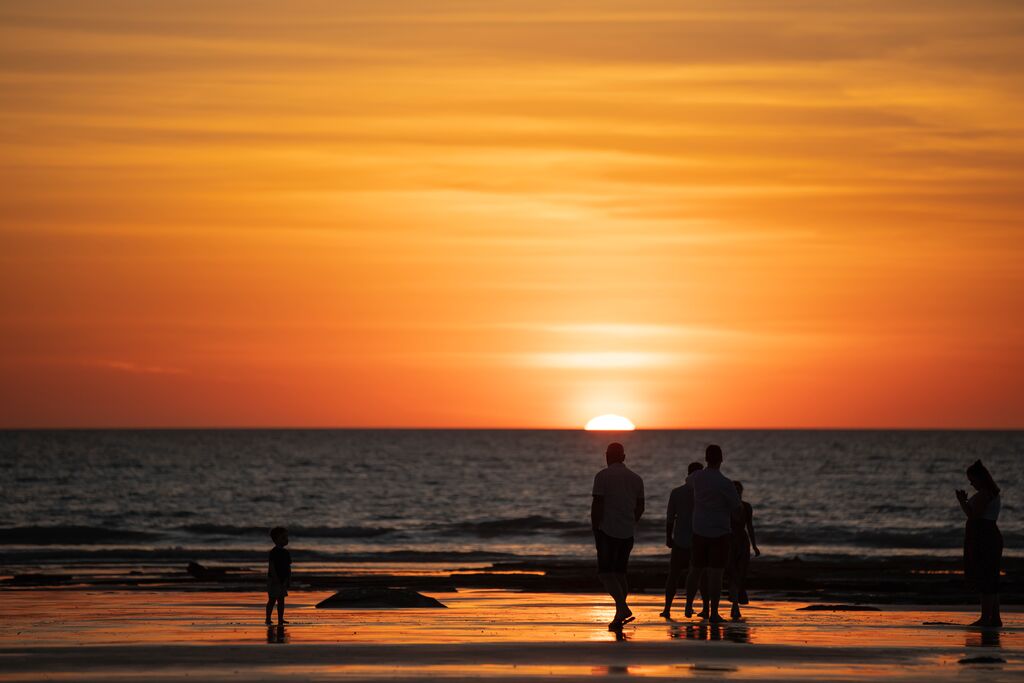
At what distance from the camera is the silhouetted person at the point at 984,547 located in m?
18.7

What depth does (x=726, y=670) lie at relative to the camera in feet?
43.5

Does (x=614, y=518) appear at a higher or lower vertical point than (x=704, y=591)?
higher

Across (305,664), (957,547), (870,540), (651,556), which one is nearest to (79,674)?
(305,664)

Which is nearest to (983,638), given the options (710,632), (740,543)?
(710,632)

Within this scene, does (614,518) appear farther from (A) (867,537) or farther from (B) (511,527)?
(B) (511,527)

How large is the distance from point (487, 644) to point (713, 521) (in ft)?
13.6

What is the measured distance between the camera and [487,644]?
15.8 meters

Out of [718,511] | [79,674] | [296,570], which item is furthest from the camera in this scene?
[296,570]

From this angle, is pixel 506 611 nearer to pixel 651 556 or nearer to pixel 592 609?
pixel 592 609

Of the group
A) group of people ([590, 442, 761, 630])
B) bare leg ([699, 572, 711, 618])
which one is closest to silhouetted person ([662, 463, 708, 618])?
group of people ([590, 442, 761, 630])

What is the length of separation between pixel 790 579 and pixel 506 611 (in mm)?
11266

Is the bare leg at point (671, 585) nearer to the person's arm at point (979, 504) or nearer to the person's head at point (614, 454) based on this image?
the person's head at point (614, 454)

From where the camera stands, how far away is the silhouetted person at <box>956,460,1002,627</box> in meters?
18.7

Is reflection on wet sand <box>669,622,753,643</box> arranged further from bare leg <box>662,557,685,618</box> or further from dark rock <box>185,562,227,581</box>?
dark rock <box>185,562,227,581</box>
